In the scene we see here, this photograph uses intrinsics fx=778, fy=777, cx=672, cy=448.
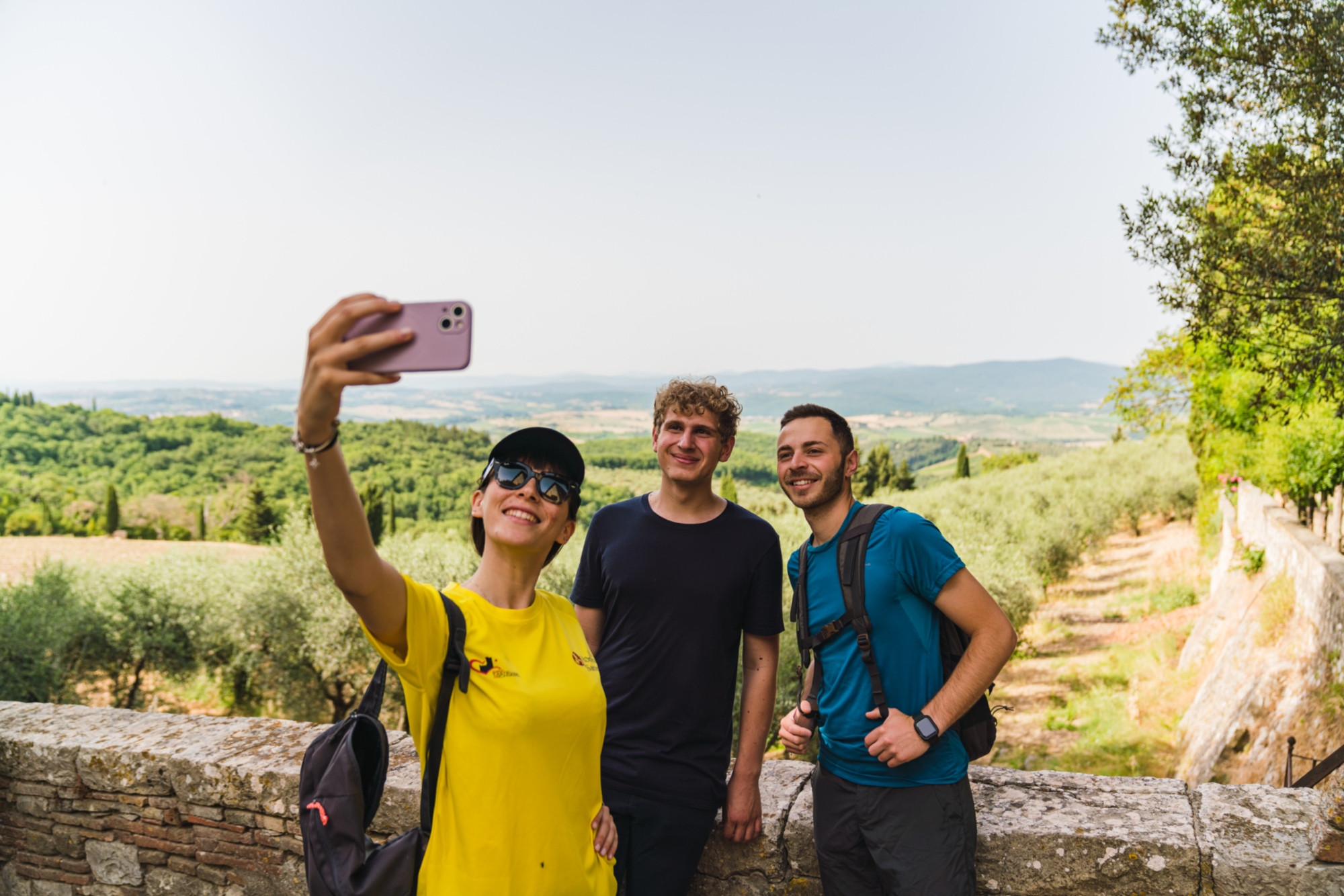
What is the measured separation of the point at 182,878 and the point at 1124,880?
3.26m

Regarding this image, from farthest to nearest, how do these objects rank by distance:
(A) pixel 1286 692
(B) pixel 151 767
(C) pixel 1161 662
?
(C) pixel 1161 662 < (A) pixel 1286 692 < (B) pixel 151 767

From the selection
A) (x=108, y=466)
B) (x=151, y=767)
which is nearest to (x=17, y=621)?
(x=151, y=767)

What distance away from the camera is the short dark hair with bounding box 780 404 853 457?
7.68 ft

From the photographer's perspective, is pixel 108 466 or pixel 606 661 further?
pixel 108 466

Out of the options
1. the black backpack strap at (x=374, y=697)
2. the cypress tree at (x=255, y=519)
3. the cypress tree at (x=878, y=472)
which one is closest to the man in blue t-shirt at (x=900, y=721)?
the black backpack strap at (x=374, y=697)

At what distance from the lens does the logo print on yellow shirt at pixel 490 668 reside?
63.9 inches

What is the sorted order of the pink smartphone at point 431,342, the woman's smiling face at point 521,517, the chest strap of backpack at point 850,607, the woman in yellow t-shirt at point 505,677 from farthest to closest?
the chest strap of backpack at point 850,607, the woman's smiling face at point 521,517, the woman in yellow t-shirt at point 505,677, the pink smartphone at point 431,342

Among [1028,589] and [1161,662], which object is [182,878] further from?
[1028,589]

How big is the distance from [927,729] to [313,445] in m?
1.56

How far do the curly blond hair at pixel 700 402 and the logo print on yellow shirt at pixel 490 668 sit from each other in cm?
106

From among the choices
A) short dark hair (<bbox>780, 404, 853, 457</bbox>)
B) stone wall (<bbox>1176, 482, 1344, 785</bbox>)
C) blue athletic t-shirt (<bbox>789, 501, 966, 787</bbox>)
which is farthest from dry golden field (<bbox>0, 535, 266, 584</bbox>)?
blue athletic t-shirt (<bbox>789, 501, 966, 787</bbox>)

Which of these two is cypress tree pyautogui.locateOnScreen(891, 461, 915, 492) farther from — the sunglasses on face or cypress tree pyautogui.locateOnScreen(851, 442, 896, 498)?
the sunglasses on face

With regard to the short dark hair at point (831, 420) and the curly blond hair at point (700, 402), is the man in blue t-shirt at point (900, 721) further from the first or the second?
the curly blond hair at point (700, 402)

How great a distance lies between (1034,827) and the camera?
221 cm
